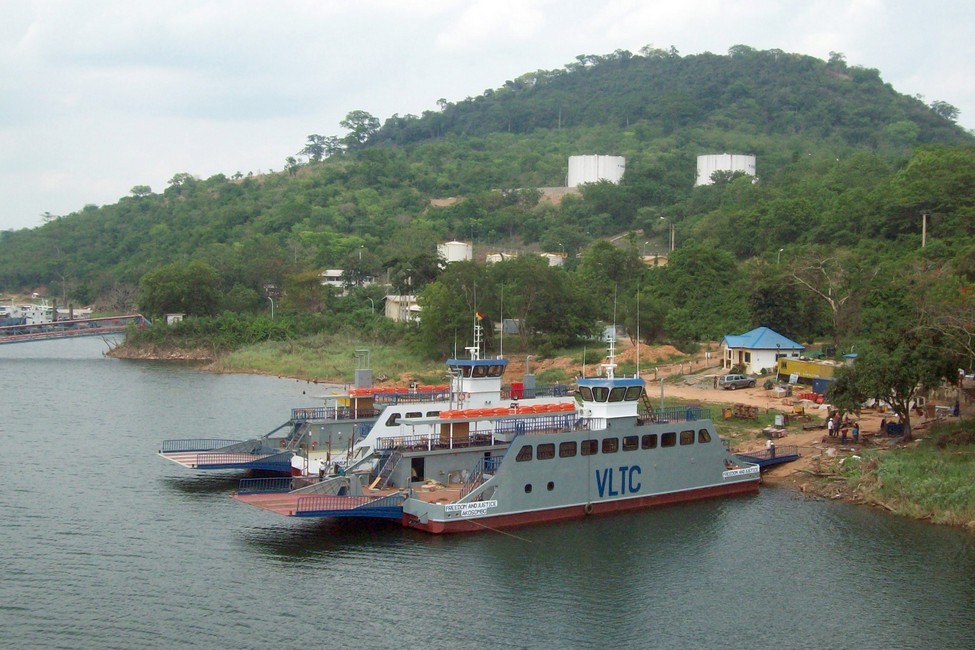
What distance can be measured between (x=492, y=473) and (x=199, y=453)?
13.3m

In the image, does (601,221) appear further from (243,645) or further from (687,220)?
(243,645)

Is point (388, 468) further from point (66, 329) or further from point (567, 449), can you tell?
point (66, 329)

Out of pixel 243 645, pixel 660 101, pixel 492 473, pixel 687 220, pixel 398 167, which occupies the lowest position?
pixel 243 645

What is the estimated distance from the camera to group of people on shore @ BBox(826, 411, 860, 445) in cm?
3922

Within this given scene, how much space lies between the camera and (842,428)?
3997 centimetres

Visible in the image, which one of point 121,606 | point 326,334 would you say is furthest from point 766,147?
point 121,606

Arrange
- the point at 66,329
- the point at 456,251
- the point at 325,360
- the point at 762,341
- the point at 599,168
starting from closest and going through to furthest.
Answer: the point at 762,341 < the point at 325,360 < the point at 66,329 < the point at 456,251 < the point at 599,168

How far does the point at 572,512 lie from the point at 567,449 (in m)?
1.99

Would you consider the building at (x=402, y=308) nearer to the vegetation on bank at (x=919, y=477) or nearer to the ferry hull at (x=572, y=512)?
the ferry hull at (x=572, y=512)

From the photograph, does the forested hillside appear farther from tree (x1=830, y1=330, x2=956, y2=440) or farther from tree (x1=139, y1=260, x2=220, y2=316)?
tree (x1=830, y1=330, x2=956, y2=440)

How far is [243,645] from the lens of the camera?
74.6 ft

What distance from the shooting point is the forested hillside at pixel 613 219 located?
70.4 m

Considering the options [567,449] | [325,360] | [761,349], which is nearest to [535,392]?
[567,449]

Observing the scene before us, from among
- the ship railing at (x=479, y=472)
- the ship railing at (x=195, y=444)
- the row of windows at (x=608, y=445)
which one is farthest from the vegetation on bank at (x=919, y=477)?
the ship railing at (x=195, y=444)
